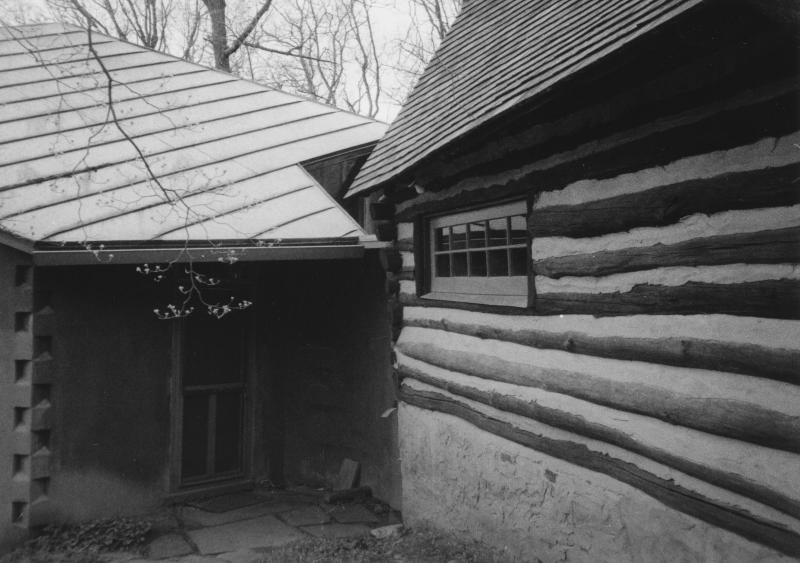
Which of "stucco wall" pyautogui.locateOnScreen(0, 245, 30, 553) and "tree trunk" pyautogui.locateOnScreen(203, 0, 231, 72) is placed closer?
"stucco wall" pyautogui.locateOnScreen(0, 245, 30, 553)

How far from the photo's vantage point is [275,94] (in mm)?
9641

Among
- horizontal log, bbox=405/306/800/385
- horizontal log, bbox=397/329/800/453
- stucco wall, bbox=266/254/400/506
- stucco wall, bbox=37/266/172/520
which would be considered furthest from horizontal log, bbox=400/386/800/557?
stucco wall, bbox=37/266/172/520

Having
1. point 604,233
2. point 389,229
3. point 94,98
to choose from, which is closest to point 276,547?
point 389,229

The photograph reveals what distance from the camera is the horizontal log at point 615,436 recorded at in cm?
271

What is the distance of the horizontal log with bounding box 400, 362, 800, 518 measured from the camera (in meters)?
2.71

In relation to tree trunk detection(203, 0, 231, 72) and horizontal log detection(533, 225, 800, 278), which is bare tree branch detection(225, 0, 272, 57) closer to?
tree trunk detection(203, 0, 231, 72)

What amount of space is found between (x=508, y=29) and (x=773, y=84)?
3.75 m

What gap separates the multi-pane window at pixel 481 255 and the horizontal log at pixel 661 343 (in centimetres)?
27

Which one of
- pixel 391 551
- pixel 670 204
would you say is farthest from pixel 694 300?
pixel 391 551

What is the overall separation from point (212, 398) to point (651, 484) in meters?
4.96

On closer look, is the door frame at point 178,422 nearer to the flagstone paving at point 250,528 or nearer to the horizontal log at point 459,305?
the flagstone paving at point 250,528

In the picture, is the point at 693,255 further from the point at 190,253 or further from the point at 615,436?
the point at 190,253

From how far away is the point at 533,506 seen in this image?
14.0ft

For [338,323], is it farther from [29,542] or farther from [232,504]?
[29,542]
